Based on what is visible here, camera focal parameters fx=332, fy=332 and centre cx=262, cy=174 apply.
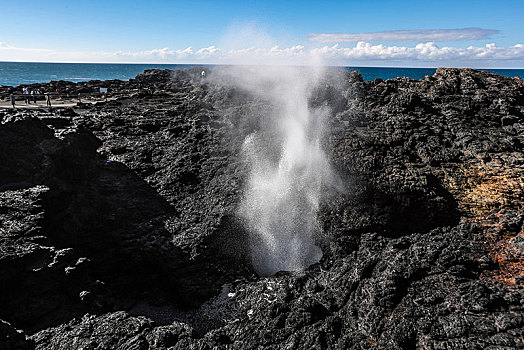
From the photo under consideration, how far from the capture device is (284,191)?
1060 centimetres

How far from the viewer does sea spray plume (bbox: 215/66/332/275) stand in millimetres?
10031

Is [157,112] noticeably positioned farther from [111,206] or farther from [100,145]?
[111,206]

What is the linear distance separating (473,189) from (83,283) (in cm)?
1047

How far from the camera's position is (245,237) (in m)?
9.99

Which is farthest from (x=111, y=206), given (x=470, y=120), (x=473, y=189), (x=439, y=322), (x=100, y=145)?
(x=470, y=120)

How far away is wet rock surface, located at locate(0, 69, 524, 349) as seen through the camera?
237 inches

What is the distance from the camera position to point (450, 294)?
19.0ft

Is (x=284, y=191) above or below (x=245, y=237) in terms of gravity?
above

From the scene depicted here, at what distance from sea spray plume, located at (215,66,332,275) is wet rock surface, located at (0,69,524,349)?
0.42 metres

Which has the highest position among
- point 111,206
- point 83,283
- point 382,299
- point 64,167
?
point 64,167

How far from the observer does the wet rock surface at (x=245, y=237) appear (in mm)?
6012

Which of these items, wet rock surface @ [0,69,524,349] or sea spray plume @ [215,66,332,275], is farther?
sea spray plume @ [215,66,332,275]

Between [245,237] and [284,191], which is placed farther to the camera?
[284,191]

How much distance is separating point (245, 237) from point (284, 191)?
192 centimetres
